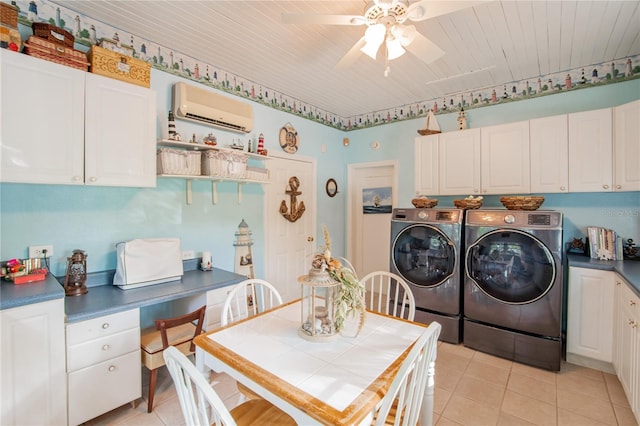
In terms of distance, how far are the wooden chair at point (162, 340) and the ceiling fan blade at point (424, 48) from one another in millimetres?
2119

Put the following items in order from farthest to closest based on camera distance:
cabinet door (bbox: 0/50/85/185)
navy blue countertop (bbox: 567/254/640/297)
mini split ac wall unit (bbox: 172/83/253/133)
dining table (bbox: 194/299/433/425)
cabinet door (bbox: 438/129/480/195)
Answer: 1. cabinet door (bbox: 438/129/480/195)
2. mini split ac wall unit (bbox: 172/83/253/133)
3. navy blue countertop (bbox: 567/254/640/297)
4. cabinet door (bbox: 0/50/85/185)
5. dining table (bbox: 194/299/433/425)

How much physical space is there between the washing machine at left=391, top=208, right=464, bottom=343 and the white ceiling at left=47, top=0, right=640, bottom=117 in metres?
1.38

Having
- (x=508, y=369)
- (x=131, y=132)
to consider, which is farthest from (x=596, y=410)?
(x=131, y=132)

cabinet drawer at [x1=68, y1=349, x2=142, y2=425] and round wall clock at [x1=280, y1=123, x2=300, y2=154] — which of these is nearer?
cabinet drawer at [x1=68, y1=349, x2=142, y2=425]

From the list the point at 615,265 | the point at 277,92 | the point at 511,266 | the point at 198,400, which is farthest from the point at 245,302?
the point at 615,265

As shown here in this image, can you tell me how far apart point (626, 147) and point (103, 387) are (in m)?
4.04

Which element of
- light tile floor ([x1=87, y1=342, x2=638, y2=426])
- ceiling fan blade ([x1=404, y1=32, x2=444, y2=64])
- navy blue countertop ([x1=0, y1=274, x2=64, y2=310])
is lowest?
light tile floor ([x1=87, y1=342, x2=638, y2=426])

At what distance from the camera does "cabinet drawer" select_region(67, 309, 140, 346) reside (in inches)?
65.5

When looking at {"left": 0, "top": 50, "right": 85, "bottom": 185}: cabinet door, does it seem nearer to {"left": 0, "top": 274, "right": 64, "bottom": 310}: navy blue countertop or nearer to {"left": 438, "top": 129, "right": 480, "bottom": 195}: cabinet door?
{"left": 0, "top": 274, "right": 64, "bottom": 310}: navy blue countertop

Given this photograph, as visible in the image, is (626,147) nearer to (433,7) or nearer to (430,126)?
(430,126)

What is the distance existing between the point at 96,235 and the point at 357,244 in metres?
3.23

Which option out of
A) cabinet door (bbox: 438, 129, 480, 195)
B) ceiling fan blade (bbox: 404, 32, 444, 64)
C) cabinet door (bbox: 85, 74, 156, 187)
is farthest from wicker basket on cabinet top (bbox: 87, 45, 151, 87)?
cabinet door (bbox: 438, 129, 480, 195)

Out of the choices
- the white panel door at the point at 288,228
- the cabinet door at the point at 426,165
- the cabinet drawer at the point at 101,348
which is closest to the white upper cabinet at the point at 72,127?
the cabinet drawer at the point at 101,348

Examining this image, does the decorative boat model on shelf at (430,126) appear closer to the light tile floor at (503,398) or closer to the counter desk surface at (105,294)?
the light tile floor at (503,398)
